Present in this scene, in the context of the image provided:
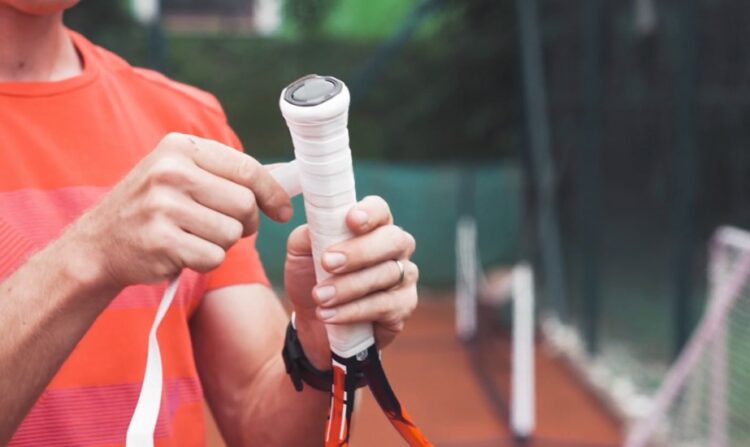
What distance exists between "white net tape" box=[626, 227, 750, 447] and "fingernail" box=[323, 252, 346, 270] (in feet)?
10.7

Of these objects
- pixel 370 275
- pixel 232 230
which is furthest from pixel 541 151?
pixel 232 230

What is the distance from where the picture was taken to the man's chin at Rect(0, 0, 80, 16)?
1476mm

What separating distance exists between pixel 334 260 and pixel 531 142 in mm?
Result: 7731

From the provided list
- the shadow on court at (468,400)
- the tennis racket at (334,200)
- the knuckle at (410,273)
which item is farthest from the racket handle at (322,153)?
the shadow on court at (468,400)

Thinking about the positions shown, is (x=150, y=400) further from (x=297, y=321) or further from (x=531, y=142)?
(x=531, y=142)

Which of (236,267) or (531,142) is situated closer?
(236,267)

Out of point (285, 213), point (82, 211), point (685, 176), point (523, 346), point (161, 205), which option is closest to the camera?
point (161, 205)

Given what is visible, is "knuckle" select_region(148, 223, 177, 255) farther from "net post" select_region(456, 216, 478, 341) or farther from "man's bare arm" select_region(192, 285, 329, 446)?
"net post" select_region(456, 216, 478, 341)

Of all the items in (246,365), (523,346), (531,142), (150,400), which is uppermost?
(150,400)

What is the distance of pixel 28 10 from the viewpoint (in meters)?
1.49

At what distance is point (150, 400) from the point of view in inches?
49.0

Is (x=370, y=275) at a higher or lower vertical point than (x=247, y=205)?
lower

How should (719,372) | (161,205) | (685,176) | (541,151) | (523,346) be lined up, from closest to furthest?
(161,205)
(719,372)
(523,346)
(685,176)
(541,151)

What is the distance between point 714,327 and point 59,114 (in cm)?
350
